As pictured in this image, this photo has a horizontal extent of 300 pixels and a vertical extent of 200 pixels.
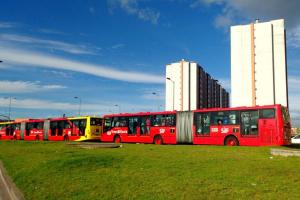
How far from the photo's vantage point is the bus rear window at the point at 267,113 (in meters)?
23.0

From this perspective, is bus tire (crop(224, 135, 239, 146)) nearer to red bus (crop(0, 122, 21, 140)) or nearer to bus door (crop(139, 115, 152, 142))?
bus door (crop(139, 115, 152, 142))

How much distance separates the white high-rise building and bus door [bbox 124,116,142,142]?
2084 inches

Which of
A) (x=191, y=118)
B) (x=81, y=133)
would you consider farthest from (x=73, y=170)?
(x=81, y=133)

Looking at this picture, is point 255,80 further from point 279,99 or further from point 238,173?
point 238,173

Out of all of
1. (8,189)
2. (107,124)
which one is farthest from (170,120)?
(8,189)

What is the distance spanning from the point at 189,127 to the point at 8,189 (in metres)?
18.4

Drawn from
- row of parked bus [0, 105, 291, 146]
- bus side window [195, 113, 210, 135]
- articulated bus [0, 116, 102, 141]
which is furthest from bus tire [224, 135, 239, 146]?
articulated bus [0, 116, 102, 141]

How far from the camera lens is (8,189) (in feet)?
36.2

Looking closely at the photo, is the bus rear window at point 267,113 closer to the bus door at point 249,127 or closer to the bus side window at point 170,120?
the bus door at point 249,127

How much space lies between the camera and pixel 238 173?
29.1 ft

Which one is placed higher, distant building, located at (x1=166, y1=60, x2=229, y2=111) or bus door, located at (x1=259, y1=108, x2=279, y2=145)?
distant building, located at (x1=166, y1=60, x2=229, y2=111)

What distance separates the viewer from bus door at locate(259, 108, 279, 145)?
2264 centimetres

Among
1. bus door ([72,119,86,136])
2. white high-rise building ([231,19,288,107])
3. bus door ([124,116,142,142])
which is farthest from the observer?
white high-rise building ([231,19,288,107])

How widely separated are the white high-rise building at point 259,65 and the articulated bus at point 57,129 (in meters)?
50.2
